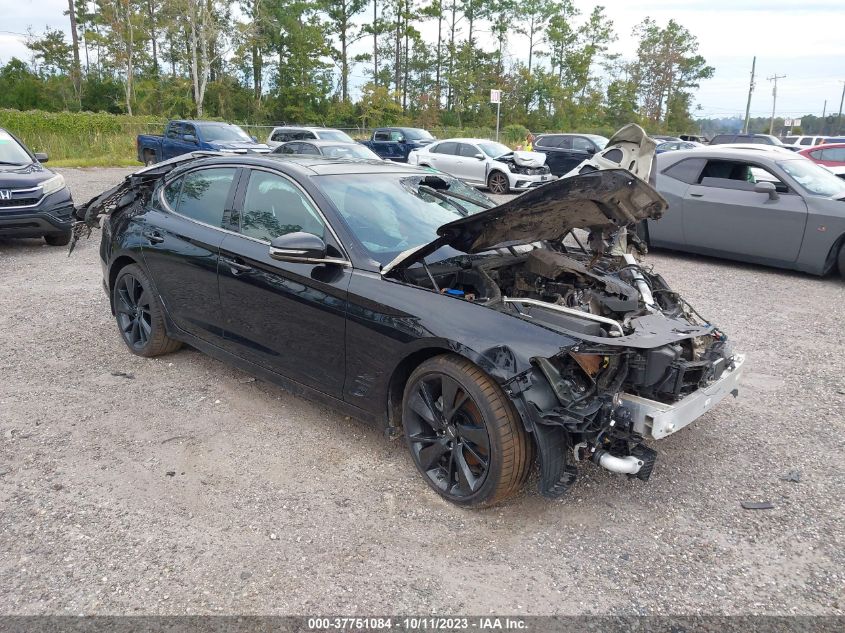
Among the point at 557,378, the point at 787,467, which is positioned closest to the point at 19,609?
the point at 557,378

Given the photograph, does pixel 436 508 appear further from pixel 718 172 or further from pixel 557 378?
pixel 718 172

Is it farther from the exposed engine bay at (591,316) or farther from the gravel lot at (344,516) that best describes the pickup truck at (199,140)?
the exposed engine bay at (591,316)

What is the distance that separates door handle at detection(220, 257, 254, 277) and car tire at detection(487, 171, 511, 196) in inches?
549

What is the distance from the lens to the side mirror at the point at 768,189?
26.6 ft

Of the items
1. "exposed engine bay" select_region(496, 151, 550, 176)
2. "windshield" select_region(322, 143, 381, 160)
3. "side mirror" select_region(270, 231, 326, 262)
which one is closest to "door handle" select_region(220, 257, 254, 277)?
"side mirror" select_region(270, 231, 326, 262)

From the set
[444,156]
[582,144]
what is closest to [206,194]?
[444,156]

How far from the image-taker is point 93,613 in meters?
2.52

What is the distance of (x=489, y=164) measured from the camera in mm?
17656

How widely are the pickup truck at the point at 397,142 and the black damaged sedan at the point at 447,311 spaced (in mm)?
17067

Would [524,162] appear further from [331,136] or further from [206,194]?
[206,194]

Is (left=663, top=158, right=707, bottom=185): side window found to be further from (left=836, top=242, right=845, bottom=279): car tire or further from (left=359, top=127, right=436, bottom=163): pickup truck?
(left=359, top=127, right=436, bottom=163): pickup truck

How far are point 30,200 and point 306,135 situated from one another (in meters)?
11.1

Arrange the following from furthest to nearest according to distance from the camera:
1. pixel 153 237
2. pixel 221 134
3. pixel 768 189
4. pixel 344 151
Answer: pixel 221 134 → pixel 344 151 → pixel 768 189 → pixel 153 237

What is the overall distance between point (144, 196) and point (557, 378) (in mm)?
3955
